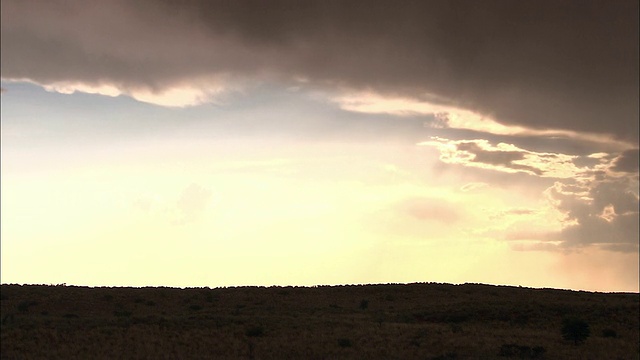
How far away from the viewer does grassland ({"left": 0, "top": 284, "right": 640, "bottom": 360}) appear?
4788cm

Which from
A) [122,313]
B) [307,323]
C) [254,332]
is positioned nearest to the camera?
[254,332]

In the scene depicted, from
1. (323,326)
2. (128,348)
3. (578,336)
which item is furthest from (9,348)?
(578,336)

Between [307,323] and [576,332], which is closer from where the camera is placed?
[576,332]

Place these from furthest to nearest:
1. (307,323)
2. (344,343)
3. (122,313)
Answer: (122,313)
(307,323)
(344,343)

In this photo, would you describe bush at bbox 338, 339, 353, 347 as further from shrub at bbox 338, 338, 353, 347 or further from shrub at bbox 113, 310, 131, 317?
shrub at bbox 113, 310, 131, 317

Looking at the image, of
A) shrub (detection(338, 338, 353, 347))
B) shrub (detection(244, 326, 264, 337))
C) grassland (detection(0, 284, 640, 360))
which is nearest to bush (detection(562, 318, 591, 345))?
grassland (detection(0, 284, 640, 360))

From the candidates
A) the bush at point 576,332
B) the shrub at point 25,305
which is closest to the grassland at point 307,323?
the shrub at point 25,305

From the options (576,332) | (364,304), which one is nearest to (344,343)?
(576,332)

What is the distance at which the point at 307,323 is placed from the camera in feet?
184

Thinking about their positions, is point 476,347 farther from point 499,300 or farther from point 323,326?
point 499,300

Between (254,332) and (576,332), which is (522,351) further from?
(254,332)

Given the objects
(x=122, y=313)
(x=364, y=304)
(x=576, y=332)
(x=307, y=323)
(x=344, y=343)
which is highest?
(x=364, y=304)

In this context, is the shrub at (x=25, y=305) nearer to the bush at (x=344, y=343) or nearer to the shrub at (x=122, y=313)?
the shrub at (x=122, y=313)

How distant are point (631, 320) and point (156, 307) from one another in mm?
39660
